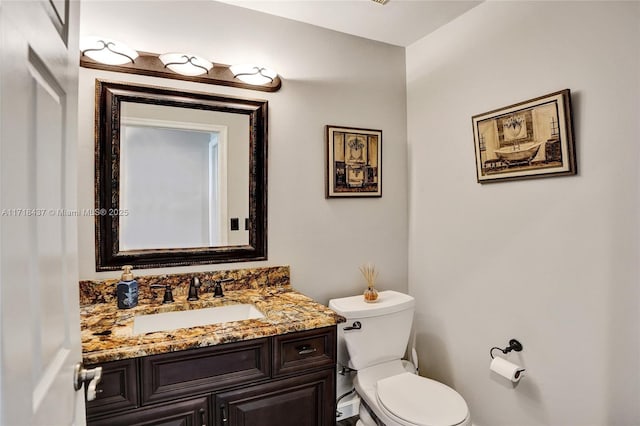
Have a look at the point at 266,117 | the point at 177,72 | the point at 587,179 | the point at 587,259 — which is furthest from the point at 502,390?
the point at 177,72

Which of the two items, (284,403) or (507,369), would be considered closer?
(284,403)

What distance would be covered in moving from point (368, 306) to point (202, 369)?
0.99m

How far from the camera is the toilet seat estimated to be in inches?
63.4

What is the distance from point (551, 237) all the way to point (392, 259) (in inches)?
40.1

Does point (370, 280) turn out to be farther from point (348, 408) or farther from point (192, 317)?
point (192, 317)

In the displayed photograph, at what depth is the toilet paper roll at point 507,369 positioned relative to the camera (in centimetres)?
178

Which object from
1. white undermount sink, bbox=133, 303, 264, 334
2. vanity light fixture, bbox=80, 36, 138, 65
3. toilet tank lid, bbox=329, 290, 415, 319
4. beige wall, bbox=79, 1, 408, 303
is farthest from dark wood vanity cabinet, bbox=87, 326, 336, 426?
vanity light fixture, bbox=80, 36, 138, 65

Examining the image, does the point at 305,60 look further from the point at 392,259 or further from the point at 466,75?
the point at 392,259

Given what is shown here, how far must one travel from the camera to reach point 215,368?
4.54 feet

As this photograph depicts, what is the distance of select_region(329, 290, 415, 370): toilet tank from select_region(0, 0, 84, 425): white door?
1.33 metres

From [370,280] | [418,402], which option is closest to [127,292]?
[370,280]

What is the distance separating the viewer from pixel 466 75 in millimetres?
2131

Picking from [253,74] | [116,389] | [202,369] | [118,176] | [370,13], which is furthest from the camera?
[370,13]

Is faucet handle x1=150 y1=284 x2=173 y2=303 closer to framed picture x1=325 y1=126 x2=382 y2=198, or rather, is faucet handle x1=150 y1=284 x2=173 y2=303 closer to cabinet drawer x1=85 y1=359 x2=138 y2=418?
cabinet drawer x1=85 y1=359 x2=138 y2=418
